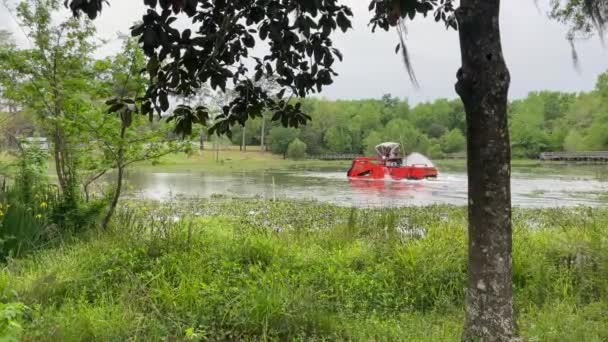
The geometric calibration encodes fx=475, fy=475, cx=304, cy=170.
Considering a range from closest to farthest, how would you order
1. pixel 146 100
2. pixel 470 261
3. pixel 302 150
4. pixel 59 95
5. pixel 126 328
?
1. pixel 146 100
2. pixel 470 261
3. pixel 126 328
4. pixel 59 95
5. pixel 302 150

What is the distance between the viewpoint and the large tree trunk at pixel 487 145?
2.33 metres

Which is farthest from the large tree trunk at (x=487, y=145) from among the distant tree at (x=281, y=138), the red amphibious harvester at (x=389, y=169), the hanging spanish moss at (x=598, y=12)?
the distant tree at (x=281, y=138)

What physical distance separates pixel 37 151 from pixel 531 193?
1705cm

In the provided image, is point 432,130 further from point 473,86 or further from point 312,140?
point 473,86

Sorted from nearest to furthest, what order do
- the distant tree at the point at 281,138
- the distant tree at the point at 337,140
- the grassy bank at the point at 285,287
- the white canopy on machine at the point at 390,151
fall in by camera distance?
the grassy bank at the point at 285,287 → the white canopy on machine at the point at 390,151 → the distant tree at the point at 281,138 → the distant tree at the point at 337,140

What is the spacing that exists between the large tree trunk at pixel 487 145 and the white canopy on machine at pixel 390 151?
103 feet

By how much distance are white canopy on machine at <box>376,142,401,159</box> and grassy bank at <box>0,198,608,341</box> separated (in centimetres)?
2839

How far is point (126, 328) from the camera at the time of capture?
302 cm

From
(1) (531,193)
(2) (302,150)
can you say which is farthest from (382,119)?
(1) (531,193)

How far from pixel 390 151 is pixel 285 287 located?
3121 cm

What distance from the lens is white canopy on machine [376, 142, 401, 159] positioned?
111 ft

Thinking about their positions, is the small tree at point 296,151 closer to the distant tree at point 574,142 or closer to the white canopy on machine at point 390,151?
the white canopy on machine at point 390,151

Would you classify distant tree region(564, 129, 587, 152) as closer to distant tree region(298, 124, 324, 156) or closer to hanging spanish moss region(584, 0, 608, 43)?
distant tree region(298, 124, 324, 156)

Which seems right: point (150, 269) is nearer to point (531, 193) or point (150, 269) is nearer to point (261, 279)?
point (261, 279)
